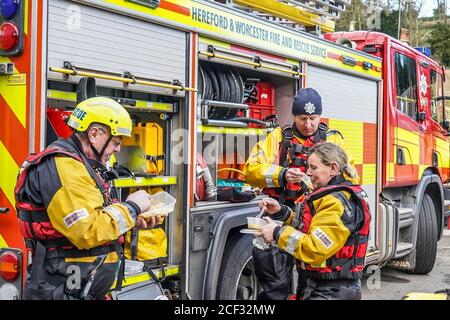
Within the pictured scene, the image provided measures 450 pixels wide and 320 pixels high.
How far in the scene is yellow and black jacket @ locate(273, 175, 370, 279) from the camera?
3.14 meters

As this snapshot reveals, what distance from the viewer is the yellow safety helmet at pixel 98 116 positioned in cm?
294

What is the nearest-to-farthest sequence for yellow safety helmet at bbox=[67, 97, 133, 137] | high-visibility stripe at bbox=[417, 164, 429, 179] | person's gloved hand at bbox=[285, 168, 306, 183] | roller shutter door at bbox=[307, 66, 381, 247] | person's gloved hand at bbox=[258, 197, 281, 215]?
1. yellow safety helmet at bbox=[67, 97, 133, 137]
2. person's gloved hand at bbox=[258, 197, 281, 215]
3. person's gloved hand at bbox=[285, 168, 306, 183]
4. roller shutter door at bbox=[307, 66, 381, 247]
5. high-visibility stripe at bbox=[417, 164, 429, 179]

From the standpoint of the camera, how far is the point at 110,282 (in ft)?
9.76

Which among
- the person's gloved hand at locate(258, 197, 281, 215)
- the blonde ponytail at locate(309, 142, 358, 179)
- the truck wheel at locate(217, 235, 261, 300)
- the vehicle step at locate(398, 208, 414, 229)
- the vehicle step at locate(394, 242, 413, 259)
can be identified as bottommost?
the vehicle step at locate(394, 242, 413, 259)

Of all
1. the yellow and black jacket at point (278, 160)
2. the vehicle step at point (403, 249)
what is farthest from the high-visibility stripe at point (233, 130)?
Answer: the vehicle step at point (403, 249)

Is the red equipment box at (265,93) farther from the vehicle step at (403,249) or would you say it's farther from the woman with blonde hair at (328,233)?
the vehicle step at (403,249)

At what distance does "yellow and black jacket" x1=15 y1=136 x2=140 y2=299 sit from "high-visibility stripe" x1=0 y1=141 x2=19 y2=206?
418 mm

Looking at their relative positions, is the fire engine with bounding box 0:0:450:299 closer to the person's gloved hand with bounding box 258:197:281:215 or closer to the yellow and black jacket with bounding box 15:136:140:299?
the yellow and black jacket with bounding box 15:136:140:299

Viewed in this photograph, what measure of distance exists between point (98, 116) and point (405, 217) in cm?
498

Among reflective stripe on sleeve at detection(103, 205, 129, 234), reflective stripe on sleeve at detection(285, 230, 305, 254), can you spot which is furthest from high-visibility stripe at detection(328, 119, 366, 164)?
reflective stripe on sleeve at detection(103, 205, 129, 234)

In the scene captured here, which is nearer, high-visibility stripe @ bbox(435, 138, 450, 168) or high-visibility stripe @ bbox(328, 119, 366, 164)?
high-visibility stripe @ bbox(328, 119, 366, 164)

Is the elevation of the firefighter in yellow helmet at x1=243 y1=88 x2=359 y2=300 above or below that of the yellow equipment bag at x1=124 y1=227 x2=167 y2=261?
above

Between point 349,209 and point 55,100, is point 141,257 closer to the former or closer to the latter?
point 55,100

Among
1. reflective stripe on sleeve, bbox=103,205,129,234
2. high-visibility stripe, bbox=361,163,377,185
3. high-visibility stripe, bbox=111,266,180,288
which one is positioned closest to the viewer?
reflective stripe on sleeve, bbox=103,205,129,234
